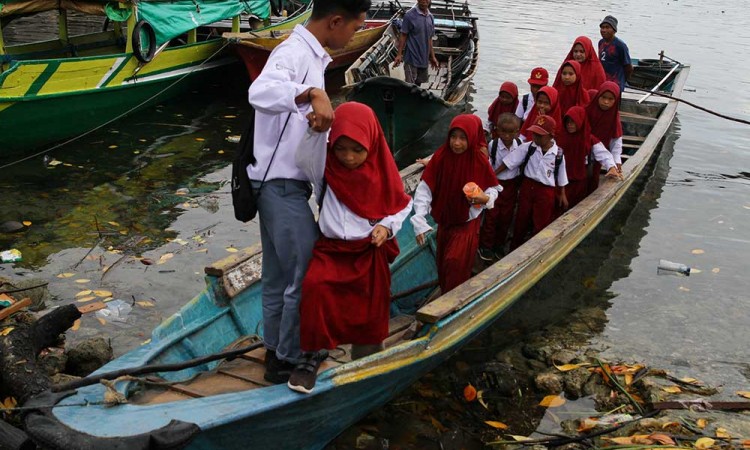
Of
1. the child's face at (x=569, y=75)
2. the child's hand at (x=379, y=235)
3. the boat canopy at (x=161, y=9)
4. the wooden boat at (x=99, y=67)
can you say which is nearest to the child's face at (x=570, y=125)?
the child's face at (x=569, y=75)

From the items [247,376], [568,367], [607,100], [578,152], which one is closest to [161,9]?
[607,100]

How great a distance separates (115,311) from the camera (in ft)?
17.7

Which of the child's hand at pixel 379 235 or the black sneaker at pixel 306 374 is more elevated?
the child's hand at pixel 379 235

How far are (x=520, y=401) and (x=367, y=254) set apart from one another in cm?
196

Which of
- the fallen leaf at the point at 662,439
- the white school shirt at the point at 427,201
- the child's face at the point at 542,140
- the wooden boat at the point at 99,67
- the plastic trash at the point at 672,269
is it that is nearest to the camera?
the fallen leaf at the point at 662,439

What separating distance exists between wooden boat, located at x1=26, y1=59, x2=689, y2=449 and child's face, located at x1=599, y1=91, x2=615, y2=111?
1.82 meters

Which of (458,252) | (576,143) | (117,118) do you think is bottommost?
(117,118)

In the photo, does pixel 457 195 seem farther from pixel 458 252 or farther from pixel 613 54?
pixel 613 54

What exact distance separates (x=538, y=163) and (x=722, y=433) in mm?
2289

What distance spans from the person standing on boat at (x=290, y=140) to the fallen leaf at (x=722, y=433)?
2623 millimetres

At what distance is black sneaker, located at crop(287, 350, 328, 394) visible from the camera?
10.2 ft

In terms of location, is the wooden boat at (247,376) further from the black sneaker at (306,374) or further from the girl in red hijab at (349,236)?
the girl in red hijab at (349,236)

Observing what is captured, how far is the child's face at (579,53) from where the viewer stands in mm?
7619

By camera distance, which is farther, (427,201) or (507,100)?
(507,100)
